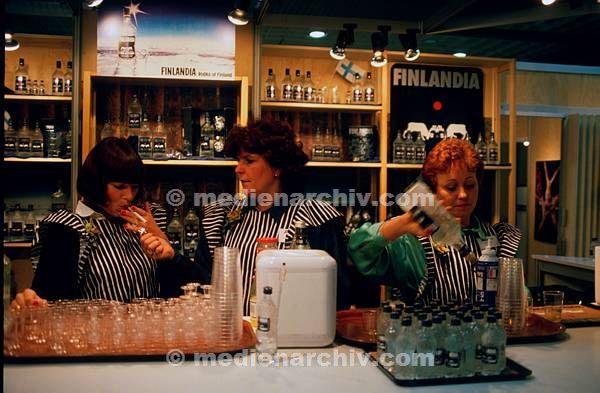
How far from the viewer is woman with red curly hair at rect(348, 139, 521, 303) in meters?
2.21

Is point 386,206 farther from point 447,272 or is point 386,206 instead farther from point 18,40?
point 18,40

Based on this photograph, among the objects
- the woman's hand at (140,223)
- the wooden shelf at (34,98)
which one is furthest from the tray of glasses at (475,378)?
the wooden shelf at (34,98)

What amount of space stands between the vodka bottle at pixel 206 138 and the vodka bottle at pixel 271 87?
0.53 meters

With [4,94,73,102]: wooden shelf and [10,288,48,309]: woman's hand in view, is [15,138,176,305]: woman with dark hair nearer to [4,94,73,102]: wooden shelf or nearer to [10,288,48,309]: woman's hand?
[10,288,48,309]: woman's hand

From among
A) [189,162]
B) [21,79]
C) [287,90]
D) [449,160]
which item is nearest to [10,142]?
[21,79]

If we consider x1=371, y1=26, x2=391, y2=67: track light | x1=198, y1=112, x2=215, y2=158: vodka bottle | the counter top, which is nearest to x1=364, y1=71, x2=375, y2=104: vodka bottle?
x1=371, y1=26, x2=391, y2=67: track light

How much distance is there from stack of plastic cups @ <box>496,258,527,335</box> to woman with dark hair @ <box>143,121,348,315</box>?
732 mm

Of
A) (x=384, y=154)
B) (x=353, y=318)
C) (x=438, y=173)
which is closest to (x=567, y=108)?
(x=384, y=154)

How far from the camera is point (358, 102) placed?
4.36 m

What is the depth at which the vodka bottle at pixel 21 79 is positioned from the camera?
402cm

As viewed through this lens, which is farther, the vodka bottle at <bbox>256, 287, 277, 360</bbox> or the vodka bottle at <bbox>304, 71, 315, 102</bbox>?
the vodka bottle at <bbox>304, 71, 315, 102</bbox>

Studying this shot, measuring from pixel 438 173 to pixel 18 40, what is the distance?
3.23 m

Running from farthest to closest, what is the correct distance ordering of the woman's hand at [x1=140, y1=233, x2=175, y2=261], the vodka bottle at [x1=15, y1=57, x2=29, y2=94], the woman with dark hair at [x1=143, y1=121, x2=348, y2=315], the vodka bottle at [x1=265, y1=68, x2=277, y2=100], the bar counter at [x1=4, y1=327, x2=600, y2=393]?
1. the vodka bottle at [x1=265, y1=68, x2=277, y2=100]
2. the vodka bottle at [x1=15, y1=57, x2=29, y2=94]
3. the woman with dark hair at [x1=143, y1=121, x2=348, y2=315]
4. the woman's hand at [x1=140, y1=233, x2=175, y2=261]
5. the bar counter at [x1=4, y1=327, x2=600, y2=393]

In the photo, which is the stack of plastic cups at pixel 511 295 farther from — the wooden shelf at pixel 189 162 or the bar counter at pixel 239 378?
the wooden shelf at pixel 189 162
